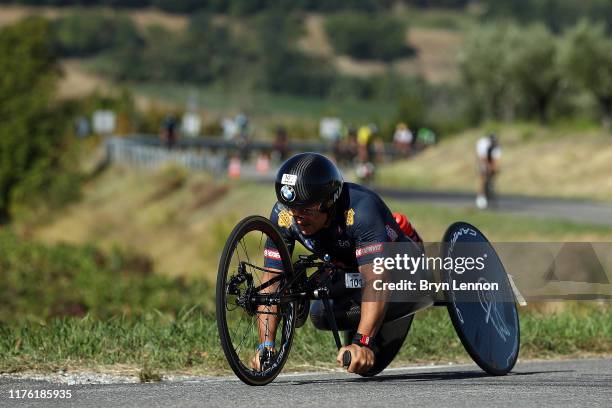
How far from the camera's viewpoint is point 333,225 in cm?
691

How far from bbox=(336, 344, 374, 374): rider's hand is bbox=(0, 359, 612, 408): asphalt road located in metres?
0.10

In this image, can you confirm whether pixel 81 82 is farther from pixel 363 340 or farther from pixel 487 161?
pixel 363 340

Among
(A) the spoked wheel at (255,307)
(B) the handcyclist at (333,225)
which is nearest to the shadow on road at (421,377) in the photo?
(A) the spoked wheel at (255,307)

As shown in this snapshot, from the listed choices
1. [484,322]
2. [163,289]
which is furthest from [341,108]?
[484,322]

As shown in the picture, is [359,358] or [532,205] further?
[532,205]

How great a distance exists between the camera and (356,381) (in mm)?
7129

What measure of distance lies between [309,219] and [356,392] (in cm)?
94

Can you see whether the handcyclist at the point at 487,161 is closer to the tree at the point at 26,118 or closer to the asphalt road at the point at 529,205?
the asphalt road at the point at 529,205

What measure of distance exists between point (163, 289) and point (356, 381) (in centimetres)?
2533

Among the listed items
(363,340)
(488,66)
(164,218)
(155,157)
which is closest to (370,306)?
(363,340)

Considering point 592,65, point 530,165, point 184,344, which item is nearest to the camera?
point 184,344

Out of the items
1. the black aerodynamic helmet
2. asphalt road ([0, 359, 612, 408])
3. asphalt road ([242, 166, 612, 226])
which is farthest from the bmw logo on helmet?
asphalt road ([242, 166, 612, 226])

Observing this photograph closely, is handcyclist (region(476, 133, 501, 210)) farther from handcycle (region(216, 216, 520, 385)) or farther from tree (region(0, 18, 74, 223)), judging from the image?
tree (region(0, 18, 74, 223))

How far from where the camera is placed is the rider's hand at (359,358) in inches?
262
